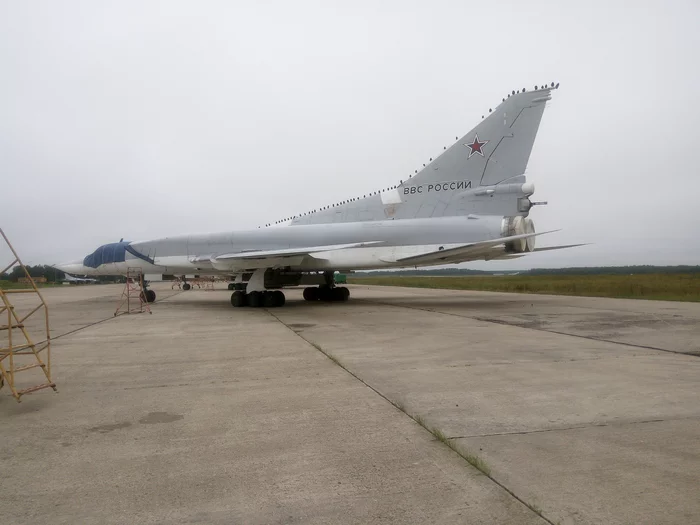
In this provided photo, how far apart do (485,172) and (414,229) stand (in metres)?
2.63

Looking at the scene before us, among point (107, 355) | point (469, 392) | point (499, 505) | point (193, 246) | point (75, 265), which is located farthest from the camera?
point (75, 265)

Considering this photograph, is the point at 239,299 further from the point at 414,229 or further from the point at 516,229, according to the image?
the point at 516,229

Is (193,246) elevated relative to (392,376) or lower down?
elevated

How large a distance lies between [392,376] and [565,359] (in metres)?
2.46

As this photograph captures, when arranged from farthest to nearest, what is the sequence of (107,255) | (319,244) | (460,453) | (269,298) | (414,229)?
(107,255) < (319,244) < (269,298) < (414,229) < (460,453)

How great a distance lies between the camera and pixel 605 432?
343 cm

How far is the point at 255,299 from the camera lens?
1520cm

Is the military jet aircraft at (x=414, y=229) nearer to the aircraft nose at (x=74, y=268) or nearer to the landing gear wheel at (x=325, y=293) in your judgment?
the landing gear wheel at (x=325, y=293)

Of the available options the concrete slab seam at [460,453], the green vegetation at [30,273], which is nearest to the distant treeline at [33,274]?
the green vegetation at [30,273]

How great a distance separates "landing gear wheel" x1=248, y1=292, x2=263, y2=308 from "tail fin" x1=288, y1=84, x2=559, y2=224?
497 cm

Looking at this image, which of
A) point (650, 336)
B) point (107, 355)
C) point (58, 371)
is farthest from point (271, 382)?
point (650, 336)

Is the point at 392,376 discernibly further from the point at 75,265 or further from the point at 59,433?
the point at 75,265

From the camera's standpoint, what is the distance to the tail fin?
13438mm

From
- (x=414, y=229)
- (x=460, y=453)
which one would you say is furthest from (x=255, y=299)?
(x=460, y=453)
